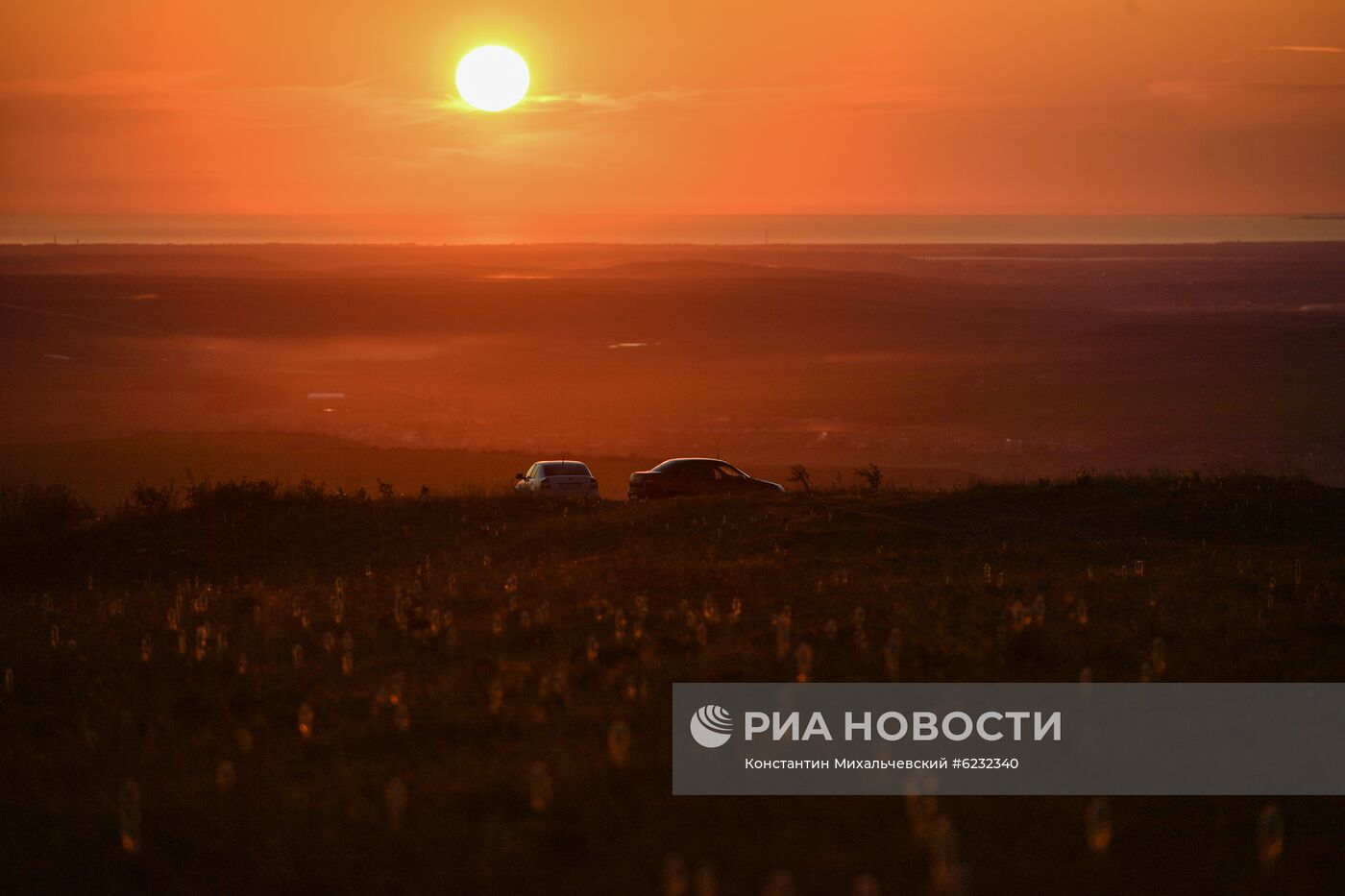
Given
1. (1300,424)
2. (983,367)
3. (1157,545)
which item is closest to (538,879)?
(1157,545)

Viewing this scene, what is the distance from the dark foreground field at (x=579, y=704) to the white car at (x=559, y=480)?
1174 cm

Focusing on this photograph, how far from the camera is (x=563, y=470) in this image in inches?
1286

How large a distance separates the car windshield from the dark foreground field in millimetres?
12501

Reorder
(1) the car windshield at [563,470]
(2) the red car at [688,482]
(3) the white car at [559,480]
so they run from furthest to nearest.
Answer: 1. (1) the car windshield at [563,470]
2. (3) the white car at [559,480]
3. (2) the red car at [688,482]

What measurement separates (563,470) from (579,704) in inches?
921

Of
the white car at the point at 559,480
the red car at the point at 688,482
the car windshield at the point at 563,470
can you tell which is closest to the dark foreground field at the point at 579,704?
the red car at the point at 688,482

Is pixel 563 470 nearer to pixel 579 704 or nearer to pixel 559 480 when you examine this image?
→ pixel 559 480

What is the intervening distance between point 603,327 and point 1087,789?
12204cm

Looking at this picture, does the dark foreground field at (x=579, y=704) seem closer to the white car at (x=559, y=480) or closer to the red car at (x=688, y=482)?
the red car at (x=688, y=482)

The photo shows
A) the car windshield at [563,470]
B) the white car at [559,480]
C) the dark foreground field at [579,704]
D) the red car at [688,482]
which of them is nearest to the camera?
the dark foreground field at [579,704]

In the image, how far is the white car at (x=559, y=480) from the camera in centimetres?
3170

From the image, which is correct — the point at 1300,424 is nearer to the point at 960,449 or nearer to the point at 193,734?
the point at 960,449

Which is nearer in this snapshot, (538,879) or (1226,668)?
(538,879)

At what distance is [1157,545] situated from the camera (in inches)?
729
